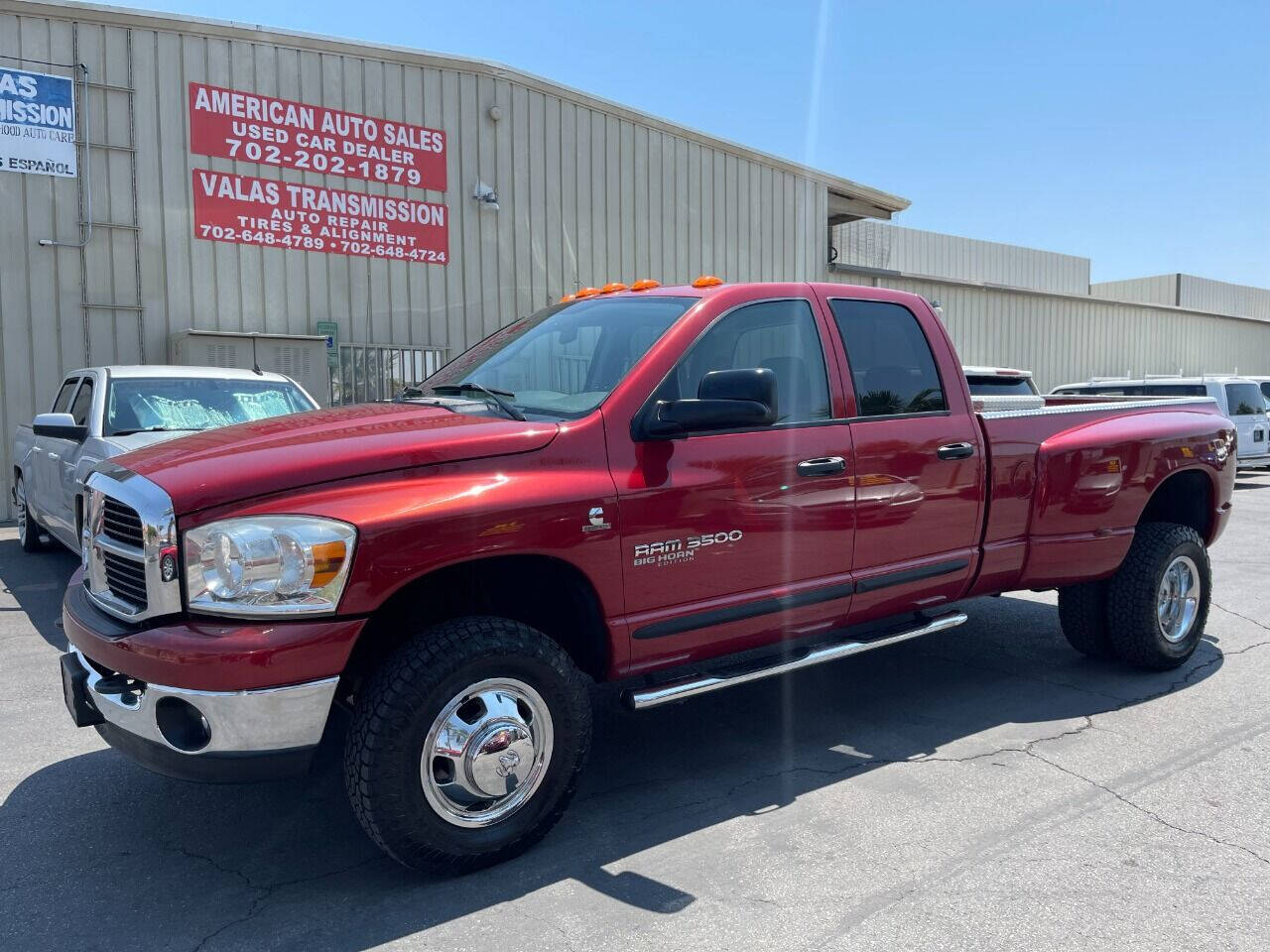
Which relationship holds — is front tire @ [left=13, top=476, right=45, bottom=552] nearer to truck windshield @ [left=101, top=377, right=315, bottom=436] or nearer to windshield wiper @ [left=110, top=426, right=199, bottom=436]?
truck windshield @ [left=101, top=377, right=315, bottom=436]

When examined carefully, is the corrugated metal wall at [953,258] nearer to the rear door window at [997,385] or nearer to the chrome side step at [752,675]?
the rear door window at [997,385]

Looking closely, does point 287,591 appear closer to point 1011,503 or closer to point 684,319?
point 684,319

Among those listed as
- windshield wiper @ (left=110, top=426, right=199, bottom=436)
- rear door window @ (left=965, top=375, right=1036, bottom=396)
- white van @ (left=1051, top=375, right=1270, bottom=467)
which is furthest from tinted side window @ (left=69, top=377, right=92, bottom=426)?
white van @ (left=1051, top=375, right=1270, bottom=467)

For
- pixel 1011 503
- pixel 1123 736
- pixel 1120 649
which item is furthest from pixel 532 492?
pixel 1120 649

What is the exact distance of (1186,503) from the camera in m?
5.66

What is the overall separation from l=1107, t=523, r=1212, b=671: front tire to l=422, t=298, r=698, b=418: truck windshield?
2981mm

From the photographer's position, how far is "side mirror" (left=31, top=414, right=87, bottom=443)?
21.1 ft

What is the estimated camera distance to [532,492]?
122 inches

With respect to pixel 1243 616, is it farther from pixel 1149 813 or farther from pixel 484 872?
pixel 484 872

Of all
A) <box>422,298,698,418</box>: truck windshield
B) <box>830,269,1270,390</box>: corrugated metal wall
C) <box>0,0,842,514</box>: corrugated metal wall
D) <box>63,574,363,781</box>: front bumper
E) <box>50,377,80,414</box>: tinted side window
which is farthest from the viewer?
<box>830,269,1270,390</box>: corrugated metal wall

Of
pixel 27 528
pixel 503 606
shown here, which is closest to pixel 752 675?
pixel 503 606

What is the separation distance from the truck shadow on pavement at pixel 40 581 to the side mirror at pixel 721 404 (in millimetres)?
4100

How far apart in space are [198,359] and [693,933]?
32.7 ft

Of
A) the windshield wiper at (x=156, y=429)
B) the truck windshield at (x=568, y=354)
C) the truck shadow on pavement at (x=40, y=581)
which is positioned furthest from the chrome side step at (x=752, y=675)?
the windshield wiper at (x=156, y=429)
